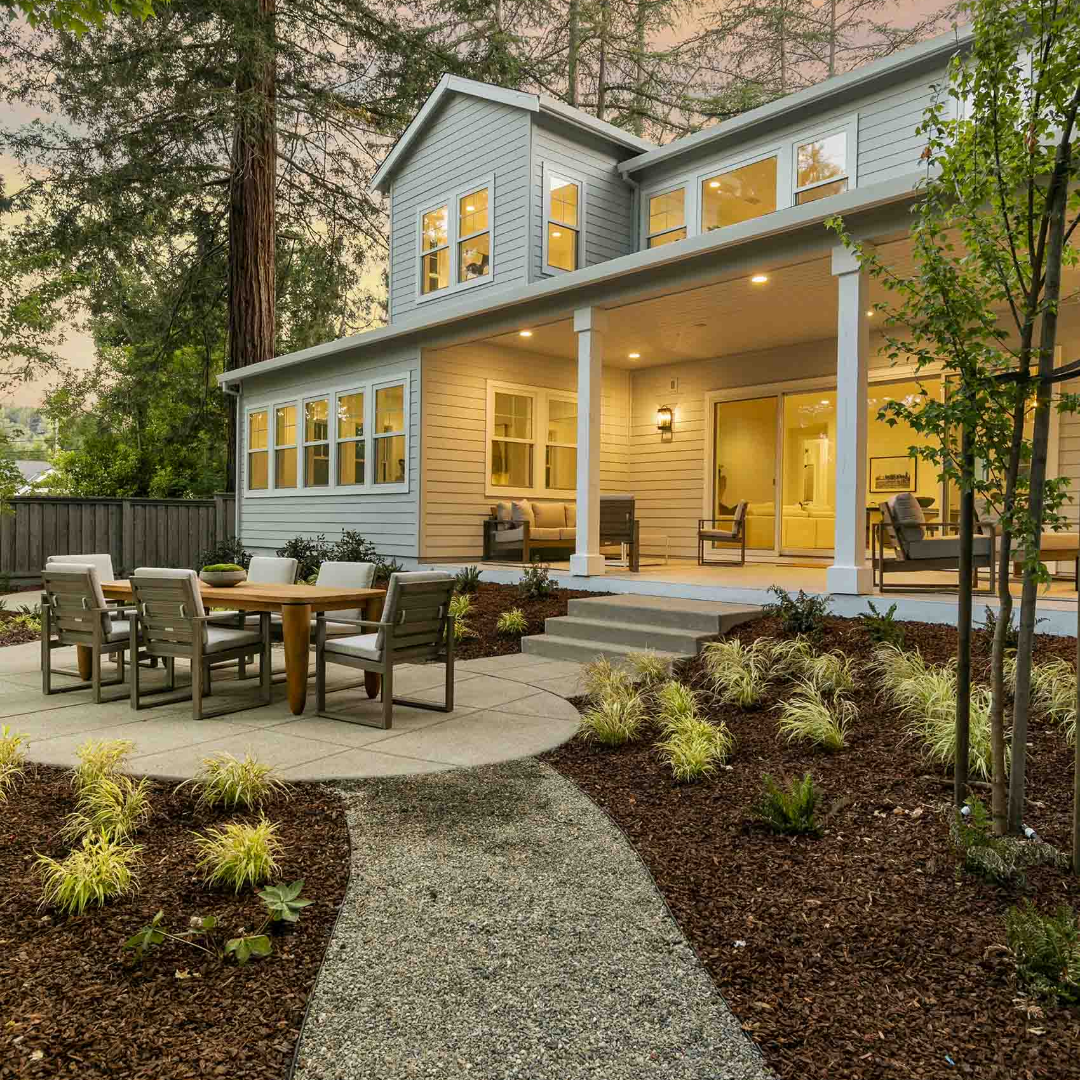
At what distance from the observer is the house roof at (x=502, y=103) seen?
1077 cm

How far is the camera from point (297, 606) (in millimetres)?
5027

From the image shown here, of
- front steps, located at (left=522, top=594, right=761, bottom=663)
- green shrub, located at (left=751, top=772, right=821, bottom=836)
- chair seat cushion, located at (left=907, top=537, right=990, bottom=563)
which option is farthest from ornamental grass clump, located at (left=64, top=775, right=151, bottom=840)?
chair seat cushion, located at (left=907, top=537, right=990, bottom=563)

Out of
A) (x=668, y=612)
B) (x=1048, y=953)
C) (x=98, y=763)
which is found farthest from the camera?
(x=668, y=612)

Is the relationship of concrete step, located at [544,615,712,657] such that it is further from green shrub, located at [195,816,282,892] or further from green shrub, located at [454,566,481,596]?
green shrub, located at [195,816,282,892]

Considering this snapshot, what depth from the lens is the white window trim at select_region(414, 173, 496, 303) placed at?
11.4 meters

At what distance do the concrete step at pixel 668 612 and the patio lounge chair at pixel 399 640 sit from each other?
244 cm

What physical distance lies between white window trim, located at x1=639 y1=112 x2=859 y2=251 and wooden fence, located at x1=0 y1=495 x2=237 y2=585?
8.93m

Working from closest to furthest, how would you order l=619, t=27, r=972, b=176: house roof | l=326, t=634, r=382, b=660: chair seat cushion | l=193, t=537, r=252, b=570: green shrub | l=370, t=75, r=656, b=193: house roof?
l=326, t=634, r=382, b=660: chair seat cushion < l=619, t=27, r=972, b=176: house roof < l=370, t=75, r=656, b=193: house roof < l=193, t=537, r=252, b=570: green shrub

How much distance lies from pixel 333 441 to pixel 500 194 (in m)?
4.25

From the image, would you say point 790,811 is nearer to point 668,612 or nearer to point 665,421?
point 668,612

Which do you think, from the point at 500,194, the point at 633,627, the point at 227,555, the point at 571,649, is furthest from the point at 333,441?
the point at 633,627

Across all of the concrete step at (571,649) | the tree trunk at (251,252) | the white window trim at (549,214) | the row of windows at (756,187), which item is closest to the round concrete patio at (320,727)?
the concrete step at (571,649)

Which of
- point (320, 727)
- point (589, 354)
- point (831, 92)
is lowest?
point (320, 727)

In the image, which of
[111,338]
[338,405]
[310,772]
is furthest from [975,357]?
[111,338]
